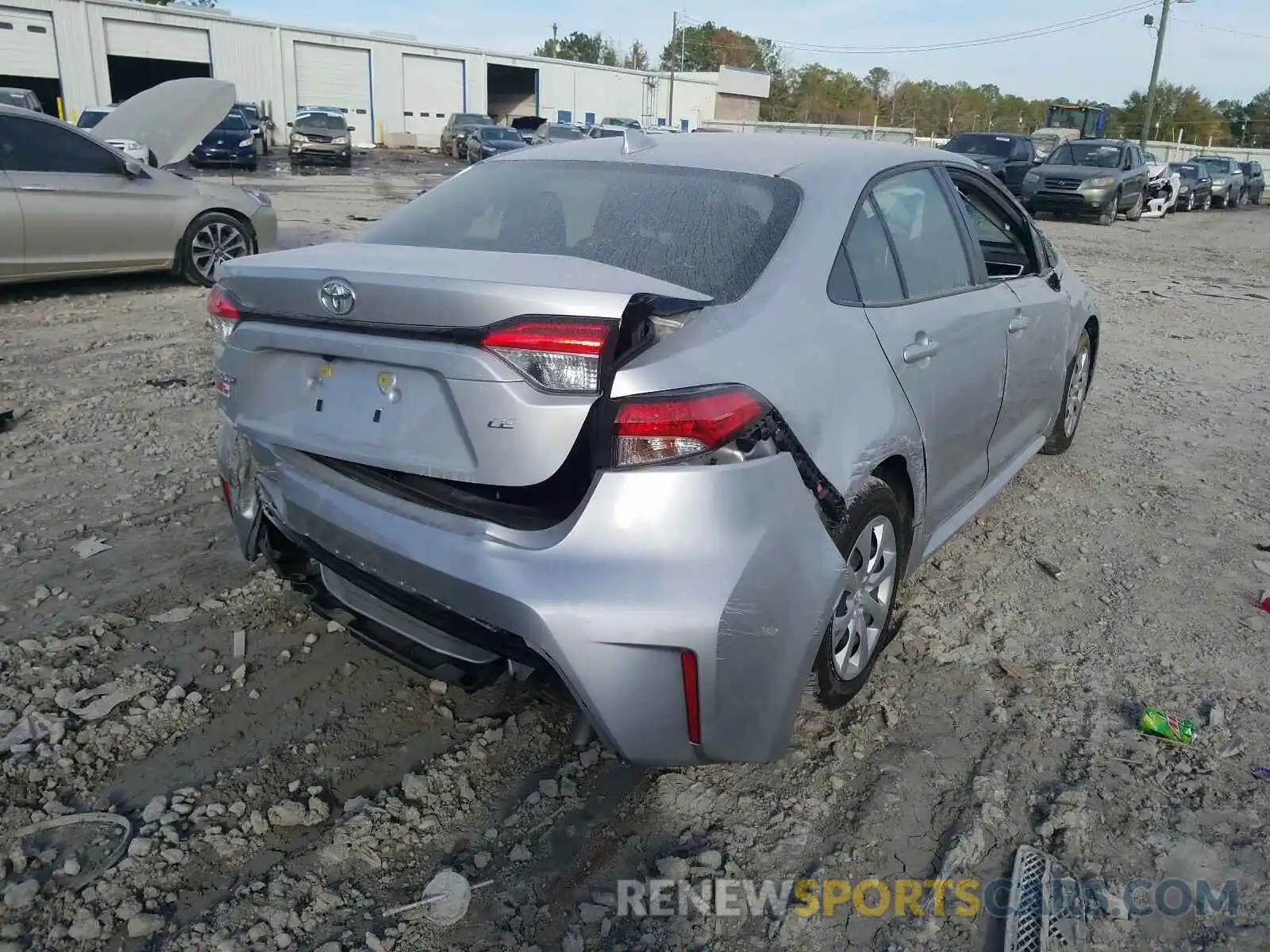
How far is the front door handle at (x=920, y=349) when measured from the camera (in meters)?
3.10

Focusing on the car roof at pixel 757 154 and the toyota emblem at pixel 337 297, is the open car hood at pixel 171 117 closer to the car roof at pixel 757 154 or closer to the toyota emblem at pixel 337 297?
the car roof at pixel 757 154

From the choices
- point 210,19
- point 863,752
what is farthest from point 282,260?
point 210,19

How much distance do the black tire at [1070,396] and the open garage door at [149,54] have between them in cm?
4148

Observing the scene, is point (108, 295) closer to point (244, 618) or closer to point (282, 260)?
point (244, 618)

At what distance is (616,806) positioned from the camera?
270 cm

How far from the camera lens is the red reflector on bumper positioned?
2289mm

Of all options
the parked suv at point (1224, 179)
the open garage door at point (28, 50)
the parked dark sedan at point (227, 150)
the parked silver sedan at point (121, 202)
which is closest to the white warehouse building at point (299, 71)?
the open garage door at point (28, 50)

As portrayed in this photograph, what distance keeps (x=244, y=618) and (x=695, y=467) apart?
6.74 feet

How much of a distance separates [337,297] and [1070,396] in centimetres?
436

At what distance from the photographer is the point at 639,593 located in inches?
88.1

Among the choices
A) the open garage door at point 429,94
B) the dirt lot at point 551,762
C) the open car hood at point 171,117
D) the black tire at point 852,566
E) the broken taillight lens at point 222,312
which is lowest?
the dirt lot at point 551,762

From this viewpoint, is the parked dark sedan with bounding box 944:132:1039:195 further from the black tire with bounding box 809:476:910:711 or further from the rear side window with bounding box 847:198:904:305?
the black tire with bounding box 809:476:910:711

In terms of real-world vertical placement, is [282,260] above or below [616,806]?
above

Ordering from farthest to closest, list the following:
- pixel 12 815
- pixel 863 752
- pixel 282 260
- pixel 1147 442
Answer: pixel 1147 442 → pixel 863 752 → pixel 282 260 → pixel 12 815
